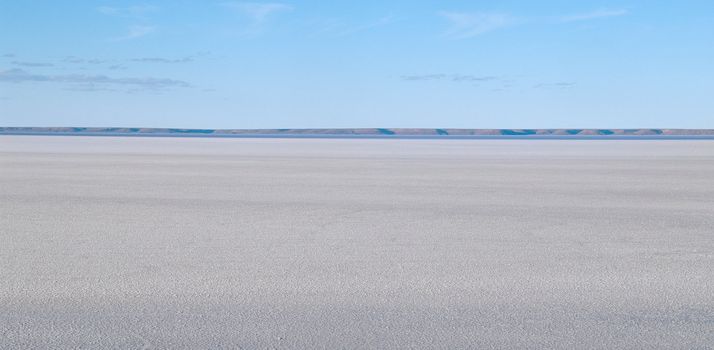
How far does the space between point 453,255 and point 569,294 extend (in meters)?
1.99

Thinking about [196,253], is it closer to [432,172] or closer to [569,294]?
[569,294]

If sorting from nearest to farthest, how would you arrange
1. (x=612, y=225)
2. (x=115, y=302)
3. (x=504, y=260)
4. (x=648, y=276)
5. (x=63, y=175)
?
(x=115, y=302) < (x=648, y=276) < (x=504, y=260) < (x=612, y=225) < (x=63, y=175)

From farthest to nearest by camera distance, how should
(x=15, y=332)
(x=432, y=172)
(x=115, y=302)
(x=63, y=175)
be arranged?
(x=432, y=172) → (x=63, y=175) → (x=115, y=302) → (x=15, y=332)

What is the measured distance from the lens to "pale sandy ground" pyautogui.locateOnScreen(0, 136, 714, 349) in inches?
217

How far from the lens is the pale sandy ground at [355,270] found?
18.1ft

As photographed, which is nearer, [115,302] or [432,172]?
[115,302]

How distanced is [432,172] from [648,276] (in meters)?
15.0

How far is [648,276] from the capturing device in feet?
24.1

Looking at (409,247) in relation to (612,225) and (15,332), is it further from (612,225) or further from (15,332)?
(15,332)

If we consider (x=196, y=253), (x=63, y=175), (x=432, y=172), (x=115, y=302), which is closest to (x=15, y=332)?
(x=115, y=302)

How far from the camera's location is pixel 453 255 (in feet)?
27.7

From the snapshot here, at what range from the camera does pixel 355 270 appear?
7602mm

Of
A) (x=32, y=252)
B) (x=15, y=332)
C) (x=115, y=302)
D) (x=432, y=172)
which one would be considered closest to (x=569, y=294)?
(x=115, y=302)

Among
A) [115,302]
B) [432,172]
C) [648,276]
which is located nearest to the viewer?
[115,302]
